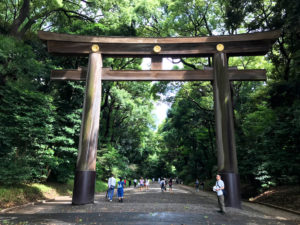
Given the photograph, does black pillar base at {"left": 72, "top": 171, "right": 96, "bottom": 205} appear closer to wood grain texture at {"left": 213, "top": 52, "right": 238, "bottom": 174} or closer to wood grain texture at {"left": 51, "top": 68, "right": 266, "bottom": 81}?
wood grain texture at {"left": 51, "top": 68, "right": 266, "bottom": 81}

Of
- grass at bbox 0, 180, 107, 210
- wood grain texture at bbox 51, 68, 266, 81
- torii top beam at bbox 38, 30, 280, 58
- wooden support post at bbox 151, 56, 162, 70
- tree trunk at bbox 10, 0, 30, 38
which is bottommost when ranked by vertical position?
grass at bbox 0, 180, 107, 210

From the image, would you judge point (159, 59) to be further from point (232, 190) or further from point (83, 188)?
point (83, 188)

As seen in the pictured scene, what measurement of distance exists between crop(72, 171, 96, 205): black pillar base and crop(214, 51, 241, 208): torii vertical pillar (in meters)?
5.71

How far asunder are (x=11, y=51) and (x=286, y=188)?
1848 cm

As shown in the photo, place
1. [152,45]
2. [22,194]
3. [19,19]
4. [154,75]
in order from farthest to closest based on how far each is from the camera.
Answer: [19,19] → [152,45] → [154,75] → [22,194]

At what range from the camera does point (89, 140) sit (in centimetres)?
922

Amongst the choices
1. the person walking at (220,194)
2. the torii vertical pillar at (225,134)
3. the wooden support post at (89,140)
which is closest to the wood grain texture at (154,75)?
the torii vertical pillar at (225,134)

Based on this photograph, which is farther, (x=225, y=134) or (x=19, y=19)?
(x=19, y=19)

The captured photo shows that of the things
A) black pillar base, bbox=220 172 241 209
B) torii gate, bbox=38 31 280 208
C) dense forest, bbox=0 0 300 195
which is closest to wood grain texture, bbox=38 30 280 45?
torii gate, bbox=38 31 280 208

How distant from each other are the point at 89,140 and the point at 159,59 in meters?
5.30

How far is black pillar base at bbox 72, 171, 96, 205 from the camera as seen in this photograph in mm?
8586

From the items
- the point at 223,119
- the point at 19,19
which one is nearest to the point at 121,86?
the point at 19,19

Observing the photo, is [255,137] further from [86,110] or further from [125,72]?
[86,110]

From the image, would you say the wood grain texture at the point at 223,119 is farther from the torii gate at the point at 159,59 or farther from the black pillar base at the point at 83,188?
the black pillar base at the point at 83,188
